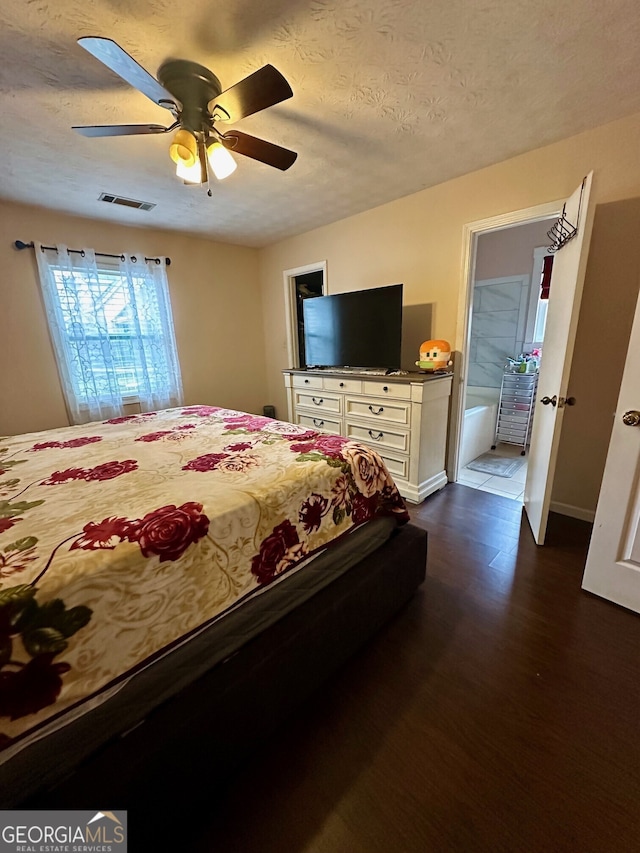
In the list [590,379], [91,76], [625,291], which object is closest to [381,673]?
[590,379]

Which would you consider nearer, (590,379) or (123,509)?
(123,509)

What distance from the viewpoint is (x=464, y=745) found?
1.08 metres

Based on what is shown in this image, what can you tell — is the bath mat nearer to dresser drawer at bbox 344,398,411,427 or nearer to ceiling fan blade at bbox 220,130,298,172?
dresser drawer at bbox 344,398,411,427

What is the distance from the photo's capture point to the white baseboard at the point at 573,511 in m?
2.28

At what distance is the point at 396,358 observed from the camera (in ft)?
9.06

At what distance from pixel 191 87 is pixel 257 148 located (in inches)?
13.0

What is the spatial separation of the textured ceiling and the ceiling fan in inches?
2.7

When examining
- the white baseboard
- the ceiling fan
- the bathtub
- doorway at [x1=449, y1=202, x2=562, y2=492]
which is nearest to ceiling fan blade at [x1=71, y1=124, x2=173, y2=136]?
the ceiling fan

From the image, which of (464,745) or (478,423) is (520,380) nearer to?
(478,423)

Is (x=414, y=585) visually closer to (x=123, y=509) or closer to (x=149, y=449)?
(x=123, y=509)

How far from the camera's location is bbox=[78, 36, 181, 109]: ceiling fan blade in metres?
1.01

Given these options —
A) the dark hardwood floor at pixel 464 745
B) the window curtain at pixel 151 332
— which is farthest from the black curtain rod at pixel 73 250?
the dark hardwood floor at pixel 464 745

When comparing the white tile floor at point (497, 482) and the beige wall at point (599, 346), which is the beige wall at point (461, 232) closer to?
the beige wall at point (599, 346)

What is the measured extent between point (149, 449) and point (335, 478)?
3.06 ft
